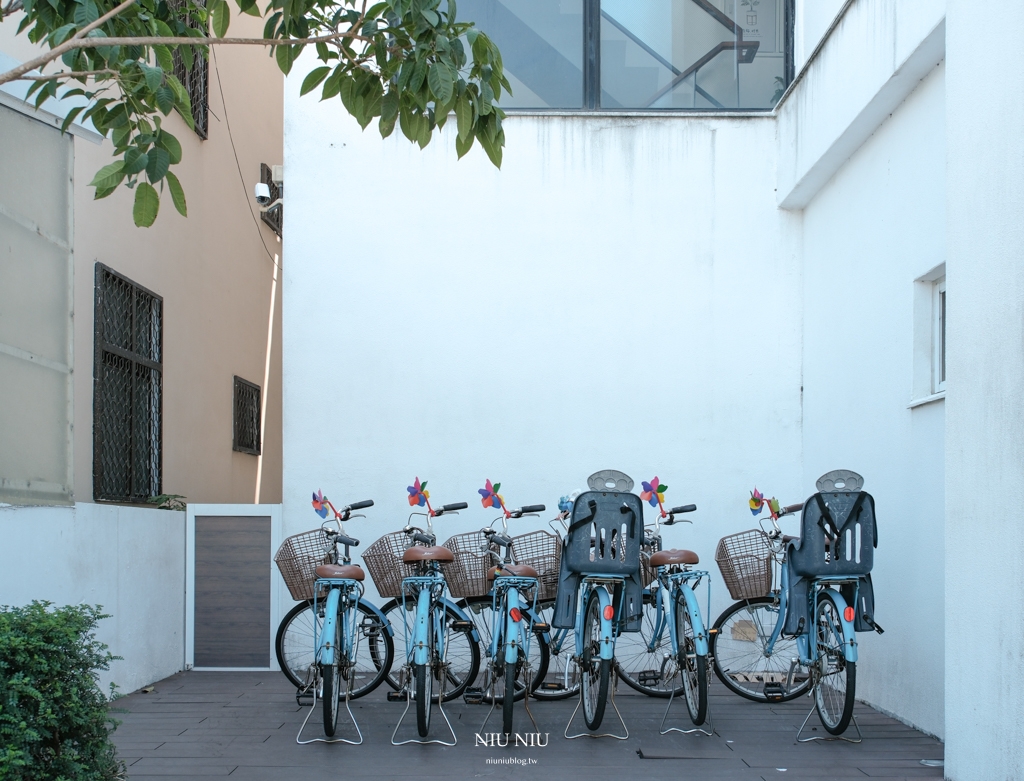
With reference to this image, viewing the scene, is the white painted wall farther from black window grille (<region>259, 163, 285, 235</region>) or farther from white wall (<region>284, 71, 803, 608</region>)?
black window grille (<region>259, 163, 285, 235</region>)

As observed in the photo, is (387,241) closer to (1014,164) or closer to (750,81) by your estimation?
(750,81)

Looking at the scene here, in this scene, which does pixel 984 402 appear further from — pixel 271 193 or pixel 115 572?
pixel 271 193

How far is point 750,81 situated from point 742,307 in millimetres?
1787

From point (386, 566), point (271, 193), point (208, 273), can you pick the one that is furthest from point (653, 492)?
point (271, 193)

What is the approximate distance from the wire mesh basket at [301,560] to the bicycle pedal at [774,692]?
9.27 ft

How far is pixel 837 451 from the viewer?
23.4ft

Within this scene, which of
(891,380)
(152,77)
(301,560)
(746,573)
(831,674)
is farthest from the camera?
(301,560)

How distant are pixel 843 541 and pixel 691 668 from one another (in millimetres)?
1052

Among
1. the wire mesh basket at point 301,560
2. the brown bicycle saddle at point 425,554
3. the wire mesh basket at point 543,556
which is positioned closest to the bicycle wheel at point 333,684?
the brown bicycle saddle at point 425,554

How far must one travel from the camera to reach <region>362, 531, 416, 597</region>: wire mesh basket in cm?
669

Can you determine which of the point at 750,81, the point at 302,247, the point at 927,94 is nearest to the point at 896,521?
the point at 927,94

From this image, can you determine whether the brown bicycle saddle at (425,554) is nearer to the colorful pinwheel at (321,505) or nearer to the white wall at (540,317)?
the colorful pinwheel at (321,505)

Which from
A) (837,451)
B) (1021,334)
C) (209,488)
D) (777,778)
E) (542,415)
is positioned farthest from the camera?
(209,488)

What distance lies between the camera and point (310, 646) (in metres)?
6.86
